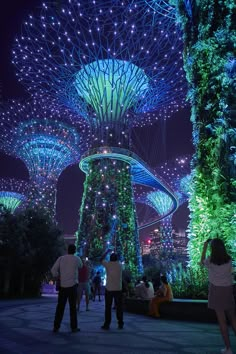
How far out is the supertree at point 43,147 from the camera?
120ft

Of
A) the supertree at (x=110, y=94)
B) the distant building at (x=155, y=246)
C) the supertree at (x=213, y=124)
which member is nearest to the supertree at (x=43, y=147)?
the supertree at (x=110, y=94)

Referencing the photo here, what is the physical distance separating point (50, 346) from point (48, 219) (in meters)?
16.5

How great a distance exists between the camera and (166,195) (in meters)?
54.8

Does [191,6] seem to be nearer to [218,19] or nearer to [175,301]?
[218,19]

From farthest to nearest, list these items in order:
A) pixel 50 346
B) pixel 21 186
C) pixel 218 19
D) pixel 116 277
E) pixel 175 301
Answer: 1. pixel 21 186
2. pixel 218 19
3. pixel 175 301
4. pixel 116 277
5. pixel 50 346

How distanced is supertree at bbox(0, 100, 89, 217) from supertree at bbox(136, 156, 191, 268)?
1539 cm

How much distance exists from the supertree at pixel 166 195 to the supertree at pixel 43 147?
15389 mm

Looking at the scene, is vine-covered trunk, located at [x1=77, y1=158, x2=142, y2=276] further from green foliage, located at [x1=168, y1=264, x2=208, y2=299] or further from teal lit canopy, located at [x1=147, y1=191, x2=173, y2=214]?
teal lit canopy, located at [x1=147, y1=191, x2=173, y2=214]

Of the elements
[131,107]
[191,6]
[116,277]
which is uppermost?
[131,107]

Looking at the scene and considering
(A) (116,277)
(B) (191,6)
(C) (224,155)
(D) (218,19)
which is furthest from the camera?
(B) (191,6)

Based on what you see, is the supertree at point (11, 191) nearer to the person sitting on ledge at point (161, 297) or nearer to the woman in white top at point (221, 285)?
the person sitting on ledge at point (161, 297)

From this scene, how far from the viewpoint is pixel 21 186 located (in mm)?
56031

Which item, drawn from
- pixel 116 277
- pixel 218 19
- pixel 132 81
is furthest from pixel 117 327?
pixel 132 81

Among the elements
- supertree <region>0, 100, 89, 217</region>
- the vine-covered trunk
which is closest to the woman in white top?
the vine-covered trunk
